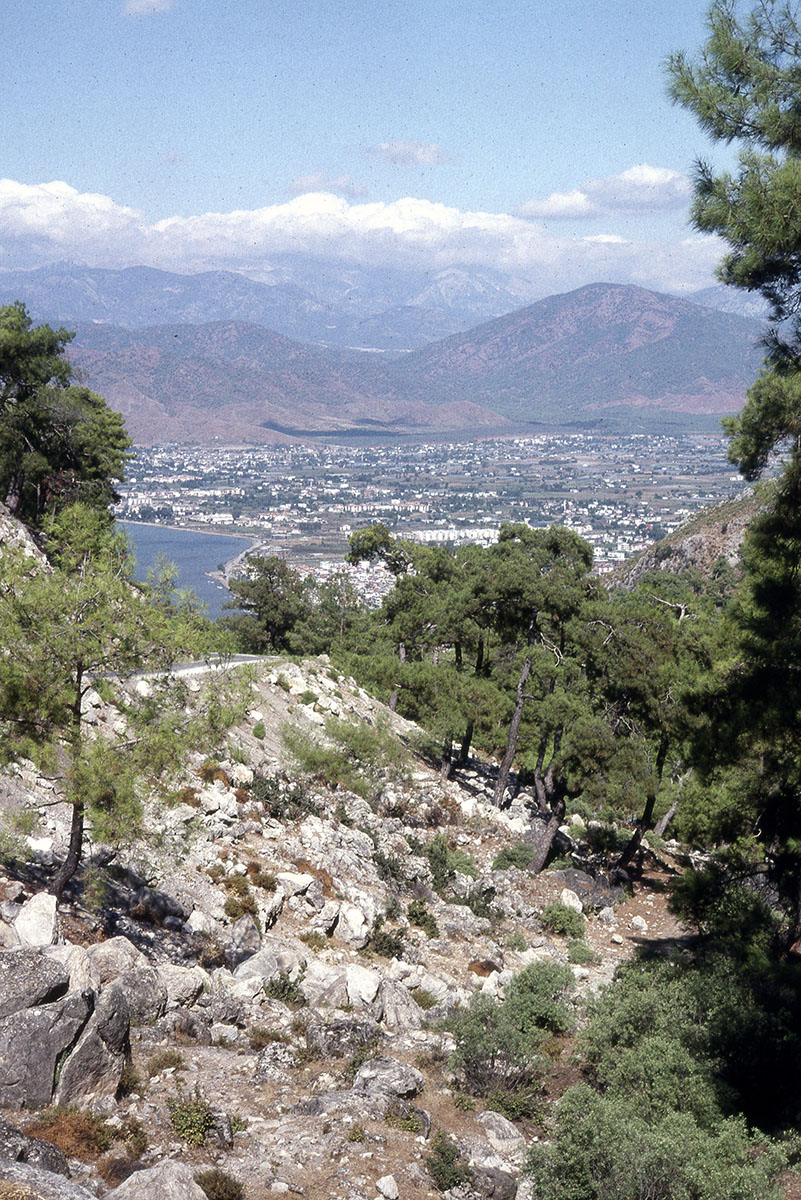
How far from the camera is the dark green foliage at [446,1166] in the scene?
322 inches

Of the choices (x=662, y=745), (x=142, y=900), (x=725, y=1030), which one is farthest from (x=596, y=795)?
(x=142, y=900)

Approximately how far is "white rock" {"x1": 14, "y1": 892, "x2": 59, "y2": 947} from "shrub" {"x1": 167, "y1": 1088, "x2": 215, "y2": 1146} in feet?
8.16

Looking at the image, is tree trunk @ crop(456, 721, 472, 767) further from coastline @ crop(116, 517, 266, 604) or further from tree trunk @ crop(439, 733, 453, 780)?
coastline @ crop(116, 517, 266, 604)

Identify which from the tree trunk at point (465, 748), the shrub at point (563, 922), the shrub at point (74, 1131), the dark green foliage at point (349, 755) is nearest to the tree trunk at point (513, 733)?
the tree trunk at point (465, 748)

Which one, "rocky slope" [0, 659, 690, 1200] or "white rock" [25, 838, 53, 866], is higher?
"white rock" [25, 838, 53, 866]

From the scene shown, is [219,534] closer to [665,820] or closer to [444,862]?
[665,820]

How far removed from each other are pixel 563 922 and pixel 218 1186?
43.1ft

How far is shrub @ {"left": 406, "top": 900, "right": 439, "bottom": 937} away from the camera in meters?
16.7

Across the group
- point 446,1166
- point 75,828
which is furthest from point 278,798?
point 446,1166

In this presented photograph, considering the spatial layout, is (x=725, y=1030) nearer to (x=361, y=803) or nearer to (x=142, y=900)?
(x=142, y=900)

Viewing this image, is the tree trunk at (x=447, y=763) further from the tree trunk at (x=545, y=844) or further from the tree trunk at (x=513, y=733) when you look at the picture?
the tree trunk at (x=545, y=844)

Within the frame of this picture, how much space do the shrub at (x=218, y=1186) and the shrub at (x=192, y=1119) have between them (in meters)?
0.66

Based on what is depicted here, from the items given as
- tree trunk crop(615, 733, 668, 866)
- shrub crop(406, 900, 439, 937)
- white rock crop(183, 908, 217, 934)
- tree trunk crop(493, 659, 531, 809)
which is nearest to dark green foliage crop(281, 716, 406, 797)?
tree trunk crop(493, 659, 531, 809)

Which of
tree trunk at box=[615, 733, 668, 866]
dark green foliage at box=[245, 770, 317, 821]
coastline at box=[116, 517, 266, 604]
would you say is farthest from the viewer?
coastline at box=[116, 517, 266, 604]
